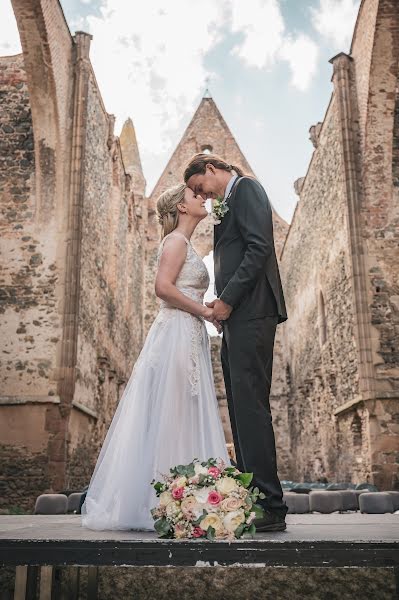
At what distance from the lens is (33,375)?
33.1 feet

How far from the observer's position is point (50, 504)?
17.6ft

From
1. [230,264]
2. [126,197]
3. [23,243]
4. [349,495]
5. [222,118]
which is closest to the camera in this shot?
[230,264]

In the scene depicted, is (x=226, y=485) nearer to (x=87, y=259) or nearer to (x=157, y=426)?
(x=157, y=426)

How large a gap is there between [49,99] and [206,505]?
32.5 ft

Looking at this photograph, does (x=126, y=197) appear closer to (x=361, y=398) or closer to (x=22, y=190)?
(x=22, y=190)

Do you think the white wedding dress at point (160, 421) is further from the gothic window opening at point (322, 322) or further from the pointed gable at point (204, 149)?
the pointed gable at point (204, 149)

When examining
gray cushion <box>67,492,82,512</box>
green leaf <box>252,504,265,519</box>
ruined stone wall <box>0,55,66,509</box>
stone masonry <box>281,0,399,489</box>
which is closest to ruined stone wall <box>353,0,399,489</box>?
stone masonry <box>281,0,399,489</box>

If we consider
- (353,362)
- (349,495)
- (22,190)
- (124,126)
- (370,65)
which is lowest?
(349,495)

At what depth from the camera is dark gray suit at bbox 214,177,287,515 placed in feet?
9.29

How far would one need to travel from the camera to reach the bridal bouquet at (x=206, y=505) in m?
2.32

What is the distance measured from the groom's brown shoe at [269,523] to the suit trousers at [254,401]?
4cm

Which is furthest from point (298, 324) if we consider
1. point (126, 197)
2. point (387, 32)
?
point (387, 32)

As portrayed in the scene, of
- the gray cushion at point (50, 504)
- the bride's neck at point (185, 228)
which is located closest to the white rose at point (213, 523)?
the bride's neck at point (185, 228)

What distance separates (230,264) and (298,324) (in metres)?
15.8
